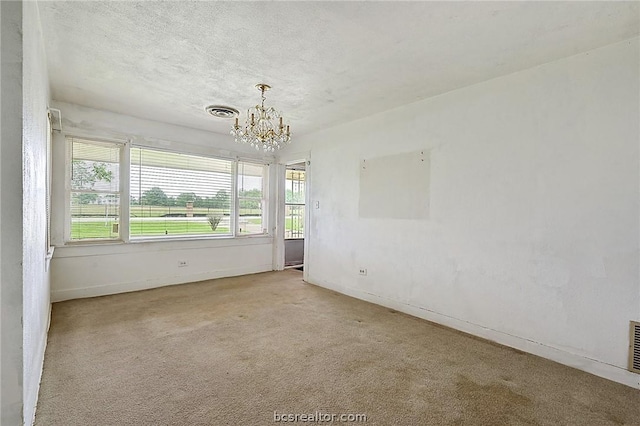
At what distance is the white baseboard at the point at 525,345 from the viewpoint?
2365 millimetres

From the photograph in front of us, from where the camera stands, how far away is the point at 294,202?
280 inches

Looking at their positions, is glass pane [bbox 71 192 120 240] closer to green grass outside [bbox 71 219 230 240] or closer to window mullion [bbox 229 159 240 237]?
green grass outside [bbox 71 219 230 240]

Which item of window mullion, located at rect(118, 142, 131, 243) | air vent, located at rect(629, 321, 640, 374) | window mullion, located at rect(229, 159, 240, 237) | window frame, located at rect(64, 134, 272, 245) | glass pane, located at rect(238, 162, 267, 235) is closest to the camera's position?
air vent, located at rect(629, 321, 640, 374)

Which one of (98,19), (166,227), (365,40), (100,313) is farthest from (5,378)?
(166,227)

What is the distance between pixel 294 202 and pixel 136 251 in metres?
3.41

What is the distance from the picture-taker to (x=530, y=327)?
2812 millimetres

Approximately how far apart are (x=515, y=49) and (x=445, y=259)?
6.89 feet

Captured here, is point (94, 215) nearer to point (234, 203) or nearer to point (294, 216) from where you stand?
point (234, 203)

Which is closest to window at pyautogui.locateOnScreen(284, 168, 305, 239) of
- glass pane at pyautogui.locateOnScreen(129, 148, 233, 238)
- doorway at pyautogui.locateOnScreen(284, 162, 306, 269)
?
doorway at pyautogui.locateOnScreen(284, 162, 306, 269)

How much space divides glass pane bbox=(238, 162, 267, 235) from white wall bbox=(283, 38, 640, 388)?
2.78m

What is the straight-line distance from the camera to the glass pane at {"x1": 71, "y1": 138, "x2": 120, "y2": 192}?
417cm

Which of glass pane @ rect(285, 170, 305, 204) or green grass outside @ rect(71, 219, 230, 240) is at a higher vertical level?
glass pane @ rect(285, 170, 305, 204)

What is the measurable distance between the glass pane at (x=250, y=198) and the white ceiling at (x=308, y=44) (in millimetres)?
2293

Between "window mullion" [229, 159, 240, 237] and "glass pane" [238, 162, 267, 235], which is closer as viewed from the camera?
"window mullion" [229, 159, 240, 237]
